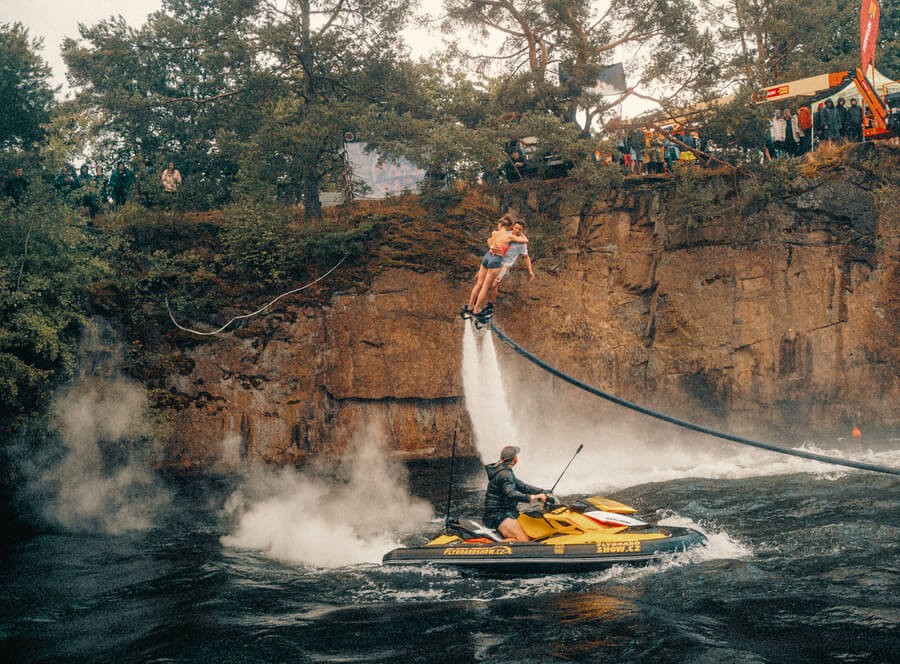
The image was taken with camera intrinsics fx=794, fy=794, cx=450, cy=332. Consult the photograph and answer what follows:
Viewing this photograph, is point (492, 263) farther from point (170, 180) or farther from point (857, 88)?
point (857, 88)

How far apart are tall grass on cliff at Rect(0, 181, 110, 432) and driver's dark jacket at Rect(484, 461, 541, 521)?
Result: 12303 millimetres

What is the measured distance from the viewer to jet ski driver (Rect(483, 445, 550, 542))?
1304 centimetres

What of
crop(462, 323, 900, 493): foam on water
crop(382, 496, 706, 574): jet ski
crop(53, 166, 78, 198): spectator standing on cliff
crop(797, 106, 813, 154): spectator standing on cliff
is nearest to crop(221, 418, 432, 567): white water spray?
crop(382, 496, 706, 574): jet ski

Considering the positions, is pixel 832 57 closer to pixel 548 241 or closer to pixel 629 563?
pixel 548 241

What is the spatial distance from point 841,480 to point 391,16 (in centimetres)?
1781

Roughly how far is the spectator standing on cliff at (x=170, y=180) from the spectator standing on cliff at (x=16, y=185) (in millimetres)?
3771

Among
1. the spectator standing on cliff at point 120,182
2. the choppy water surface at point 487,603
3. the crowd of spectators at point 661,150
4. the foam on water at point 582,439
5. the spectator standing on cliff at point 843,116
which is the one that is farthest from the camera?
the crowd of spectators at point 661,150

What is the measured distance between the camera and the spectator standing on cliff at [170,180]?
80.0ft

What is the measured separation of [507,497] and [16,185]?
1746cm

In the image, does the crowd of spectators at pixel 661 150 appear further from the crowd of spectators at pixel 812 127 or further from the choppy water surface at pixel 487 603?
the choppy water surface at pixel 487 603

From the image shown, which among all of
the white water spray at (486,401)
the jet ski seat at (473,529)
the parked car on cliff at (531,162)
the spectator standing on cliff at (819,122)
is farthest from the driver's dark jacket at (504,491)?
the spectator standing on cliff at (819,122)

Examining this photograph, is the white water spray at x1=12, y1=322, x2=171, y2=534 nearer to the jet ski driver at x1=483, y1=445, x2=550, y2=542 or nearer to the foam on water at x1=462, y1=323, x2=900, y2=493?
the foam on water at x1=462, y1=323, x2=900, y2=493

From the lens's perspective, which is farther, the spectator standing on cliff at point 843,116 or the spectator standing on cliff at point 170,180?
the spectator standing on cliff at point 170,180

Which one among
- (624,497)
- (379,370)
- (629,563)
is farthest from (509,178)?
(629,563)
